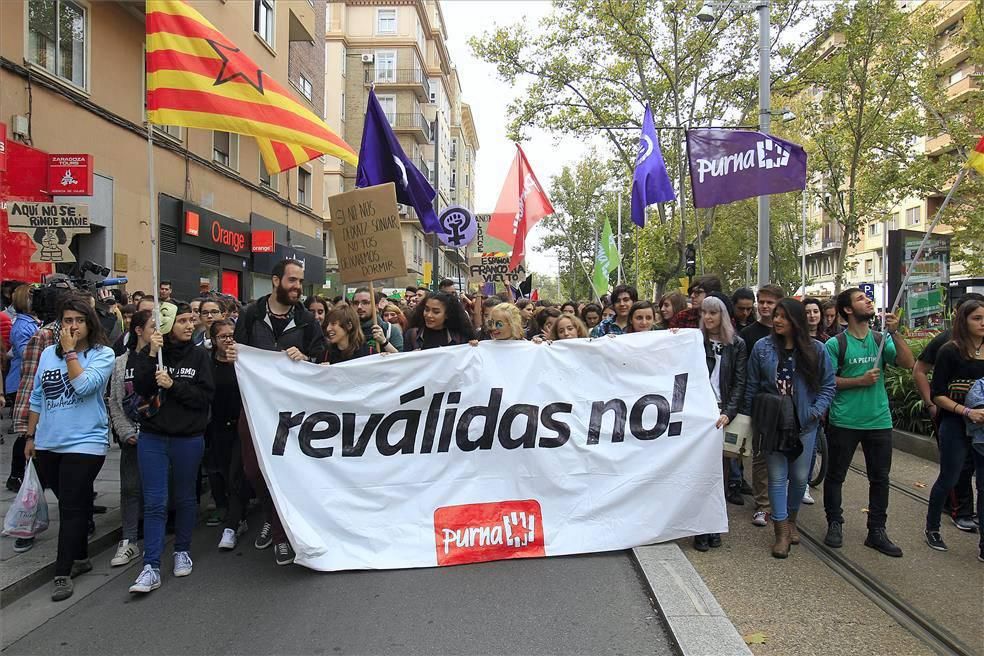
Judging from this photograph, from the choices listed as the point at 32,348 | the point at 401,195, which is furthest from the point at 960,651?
the point at 32,348

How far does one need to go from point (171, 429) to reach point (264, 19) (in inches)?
762

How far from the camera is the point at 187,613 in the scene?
393 cm

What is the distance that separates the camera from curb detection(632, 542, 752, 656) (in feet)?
11.0

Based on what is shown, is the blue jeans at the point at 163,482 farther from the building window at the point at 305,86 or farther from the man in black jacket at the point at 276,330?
the building window at the point at 305,86

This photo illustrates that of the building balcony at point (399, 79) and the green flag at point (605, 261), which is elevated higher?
the building balcony at point (399, 79)

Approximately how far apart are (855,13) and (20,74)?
18.5m

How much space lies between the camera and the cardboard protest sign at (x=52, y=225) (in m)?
8.30

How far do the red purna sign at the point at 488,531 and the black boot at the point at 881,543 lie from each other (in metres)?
2.41

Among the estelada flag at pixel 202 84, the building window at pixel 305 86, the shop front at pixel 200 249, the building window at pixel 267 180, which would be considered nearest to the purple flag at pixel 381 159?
the estelada flag at pixel 202 84

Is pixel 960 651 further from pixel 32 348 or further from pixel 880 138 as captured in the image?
pixel 880 138

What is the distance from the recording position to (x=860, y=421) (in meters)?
4.83

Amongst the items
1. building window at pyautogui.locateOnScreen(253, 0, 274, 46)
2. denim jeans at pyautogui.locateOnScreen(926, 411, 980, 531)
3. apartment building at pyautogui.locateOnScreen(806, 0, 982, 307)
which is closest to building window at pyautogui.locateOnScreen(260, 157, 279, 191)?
building window at pyautogui.locateOnScreen(253, 0, 274, 46)

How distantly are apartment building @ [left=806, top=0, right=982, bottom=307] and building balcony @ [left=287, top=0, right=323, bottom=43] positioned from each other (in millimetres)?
16656

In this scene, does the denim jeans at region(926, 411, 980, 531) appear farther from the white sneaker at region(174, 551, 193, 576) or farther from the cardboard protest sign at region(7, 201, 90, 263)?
the cardboard protest sign at region(7, 201, 90, 263)
